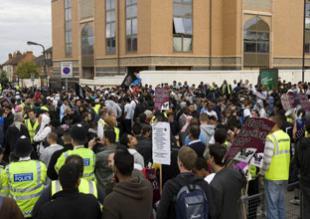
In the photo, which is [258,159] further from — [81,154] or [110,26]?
[110,26]

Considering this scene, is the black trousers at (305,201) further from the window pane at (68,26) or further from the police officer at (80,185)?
the window pane at (68,26)

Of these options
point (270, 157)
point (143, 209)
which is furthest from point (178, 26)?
point (143, 209)

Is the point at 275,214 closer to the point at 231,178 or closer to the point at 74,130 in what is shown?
the point at 231,178

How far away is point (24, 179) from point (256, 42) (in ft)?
149

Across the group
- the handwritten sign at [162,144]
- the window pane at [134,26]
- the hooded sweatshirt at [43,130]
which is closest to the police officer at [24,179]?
the handwritten sign at [162,144]

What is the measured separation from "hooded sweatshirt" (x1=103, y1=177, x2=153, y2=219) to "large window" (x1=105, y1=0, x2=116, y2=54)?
149 feet

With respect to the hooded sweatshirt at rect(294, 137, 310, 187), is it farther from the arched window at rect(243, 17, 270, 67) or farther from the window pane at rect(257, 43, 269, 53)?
the window pane at rect(257, 43, 269, 53)

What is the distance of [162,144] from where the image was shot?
6875mm

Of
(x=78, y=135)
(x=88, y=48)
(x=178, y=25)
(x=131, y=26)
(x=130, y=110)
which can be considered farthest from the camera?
(x=88, y=48)

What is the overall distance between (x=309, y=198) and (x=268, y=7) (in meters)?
45.3

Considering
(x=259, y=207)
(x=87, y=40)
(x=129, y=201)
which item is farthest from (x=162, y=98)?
(x=87, y=40)

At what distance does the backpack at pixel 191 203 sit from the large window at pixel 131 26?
4162 cm

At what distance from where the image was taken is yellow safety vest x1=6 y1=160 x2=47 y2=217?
6.02 meters

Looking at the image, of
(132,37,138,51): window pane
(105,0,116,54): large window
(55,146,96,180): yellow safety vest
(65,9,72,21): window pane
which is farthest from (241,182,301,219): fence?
(65,9,72,21): window pane
